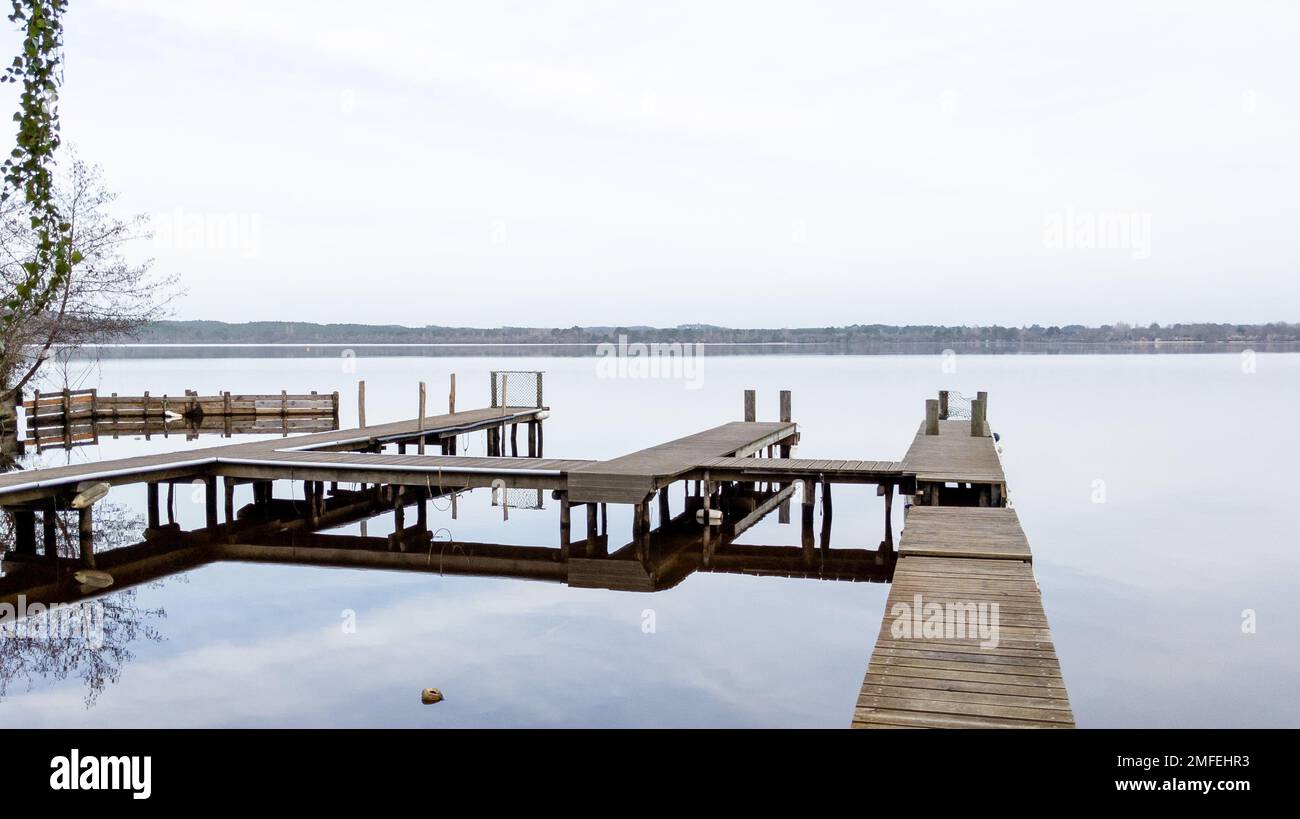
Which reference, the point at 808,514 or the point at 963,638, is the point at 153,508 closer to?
the point at 808,514

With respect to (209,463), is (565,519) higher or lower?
lower

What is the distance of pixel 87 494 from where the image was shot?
1484 centimetres

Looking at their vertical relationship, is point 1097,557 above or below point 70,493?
below

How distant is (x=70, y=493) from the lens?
15.3m

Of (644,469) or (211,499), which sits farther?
(211,499)

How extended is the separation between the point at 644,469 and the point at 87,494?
7881mm

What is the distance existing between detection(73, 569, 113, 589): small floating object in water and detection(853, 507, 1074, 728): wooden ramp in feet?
34.2

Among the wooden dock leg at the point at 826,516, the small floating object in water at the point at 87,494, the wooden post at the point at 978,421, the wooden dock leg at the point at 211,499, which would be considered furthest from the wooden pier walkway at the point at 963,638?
the wooden dock leg at the point at 211,499

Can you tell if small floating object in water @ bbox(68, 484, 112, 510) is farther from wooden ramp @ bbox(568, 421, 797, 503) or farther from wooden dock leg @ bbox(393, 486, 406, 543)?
wooden ramp @ bbox(568, 421, 797, 503)

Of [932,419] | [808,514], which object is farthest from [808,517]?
[932,419]

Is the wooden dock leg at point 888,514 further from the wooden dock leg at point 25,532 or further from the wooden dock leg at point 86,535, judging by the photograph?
the wooden dock leg at point 25,532
